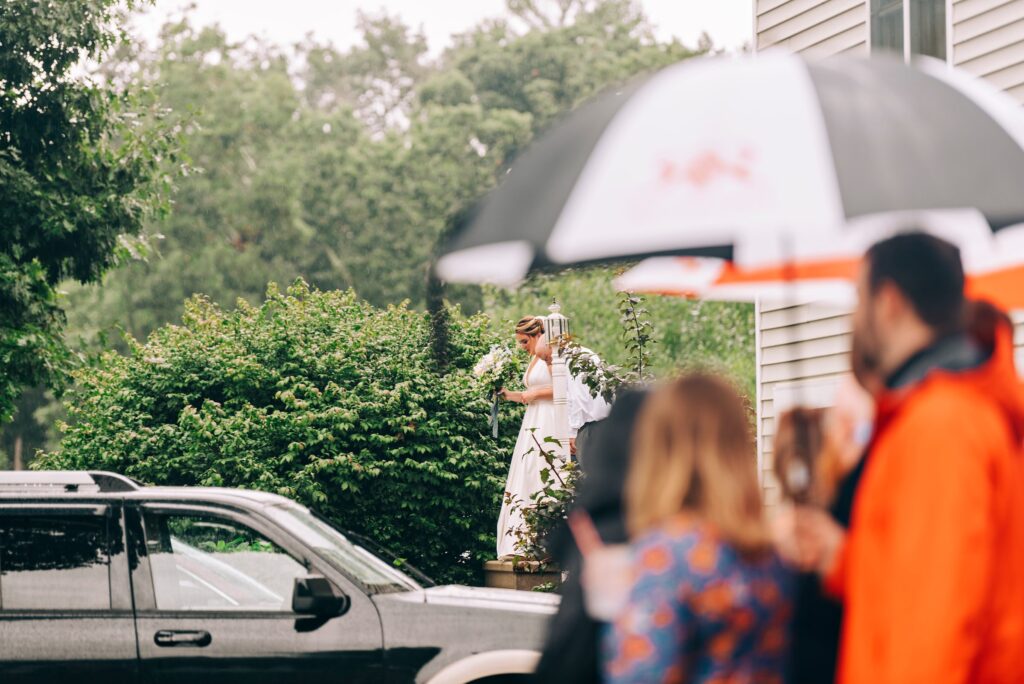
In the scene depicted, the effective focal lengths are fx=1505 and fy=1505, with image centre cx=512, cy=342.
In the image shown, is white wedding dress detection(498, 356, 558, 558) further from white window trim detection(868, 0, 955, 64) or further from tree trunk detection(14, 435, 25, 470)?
tree trunk detection(14, 435, 25, 470)

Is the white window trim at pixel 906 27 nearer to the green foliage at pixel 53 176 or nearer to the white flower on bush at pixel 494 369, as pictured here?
the white flower on bush at pixel 494 369

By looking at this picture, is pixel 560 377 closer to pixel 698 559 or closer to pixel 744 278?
pixel 744 278

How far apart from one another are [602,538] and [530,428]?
29.2ft

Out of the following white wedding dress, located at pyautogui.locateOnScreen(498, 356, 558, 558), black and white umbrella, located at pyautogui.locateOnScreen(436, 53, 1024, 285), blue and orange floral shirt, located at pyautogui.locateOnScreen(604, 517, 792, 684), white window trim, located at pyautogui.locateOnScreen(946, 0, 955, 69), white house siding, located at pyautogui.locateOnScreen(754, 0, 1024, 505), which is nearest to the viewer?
blue and orange floral shirt, located at pyautogui.locateOnScreen(604, 517, 792, 684)

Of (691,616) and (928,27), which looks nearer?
(691,616)

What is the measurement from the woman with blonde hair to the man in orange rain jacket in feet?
0.58

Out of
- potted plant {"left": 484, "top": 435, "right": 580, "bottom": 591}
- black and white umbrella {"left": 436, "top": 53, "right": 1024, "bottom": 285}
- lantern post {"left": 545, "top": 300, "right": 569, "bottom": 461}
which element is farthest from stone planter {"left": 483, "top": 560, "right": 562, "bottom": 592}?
black and white umbrella {"left": 436, "top": 53, "right": 1024, "bottom": 285}

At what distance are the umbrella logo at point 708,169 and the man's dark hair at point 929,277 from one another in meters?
0.41

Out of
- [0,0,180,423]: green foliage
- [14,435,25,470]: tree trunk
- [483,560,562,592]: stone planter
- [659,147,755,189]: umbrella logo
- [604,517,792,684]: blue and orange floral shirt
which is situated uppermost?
[0,0,180,423]: green foliage

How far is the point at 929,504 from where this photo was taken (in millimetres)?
2736

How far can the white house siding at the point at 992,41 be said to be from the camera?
10914 millimetres

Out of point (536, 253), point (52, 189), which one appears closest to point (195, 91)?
point (52, 189)

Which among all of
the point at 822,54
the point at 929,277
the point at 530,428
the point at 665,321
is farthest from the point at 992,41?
the point at 665,321

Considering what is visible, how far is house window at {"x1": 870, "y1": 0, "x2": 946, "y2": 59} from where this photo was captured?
12.0 m
